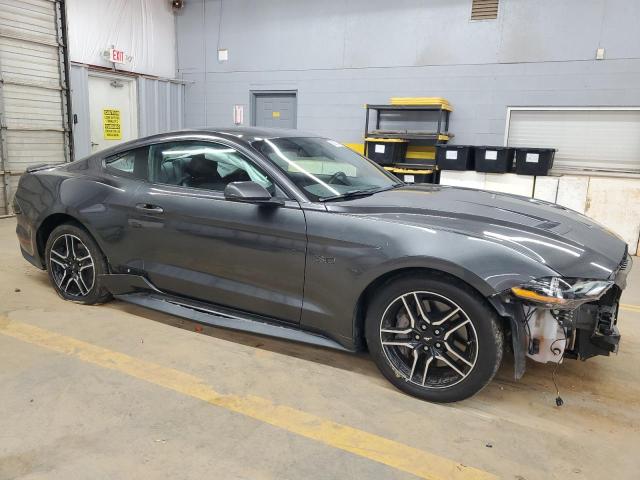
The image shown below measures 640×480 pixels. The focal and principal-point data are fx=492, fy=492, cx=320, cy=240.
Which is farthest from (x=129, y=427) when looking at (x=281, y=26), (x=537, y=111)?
(x=281, y=26)

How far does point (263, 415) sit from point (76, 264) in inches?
81.5

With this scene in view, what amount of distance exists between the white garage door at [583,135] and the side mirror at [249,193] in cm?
642

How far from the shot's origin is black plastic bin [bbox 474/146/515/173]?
7078 millimetres

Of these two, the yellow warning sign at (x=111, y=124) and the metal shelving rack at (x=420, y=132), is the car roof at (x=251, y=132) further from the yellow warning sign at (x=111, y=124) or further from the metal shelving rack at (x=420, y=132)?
the yellow warning sign at (x=111, y=124)

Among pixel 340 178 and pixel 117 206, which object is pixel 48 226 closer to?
pixel 117 206

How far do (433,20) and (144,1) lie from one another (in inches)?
228

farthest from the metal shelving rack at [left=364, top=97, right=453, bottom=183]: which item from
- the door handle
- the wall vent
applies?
the door handle

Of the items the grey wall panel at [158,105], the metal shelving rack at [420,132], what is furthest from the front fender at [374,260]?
the grey wall panel at [158,105]

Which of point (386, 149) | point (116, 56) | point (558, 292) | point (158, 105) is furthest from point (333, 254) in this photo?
point (158, 105)

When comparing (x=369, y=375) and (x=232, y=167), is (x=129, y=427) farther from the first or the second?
(x=232, y=167)

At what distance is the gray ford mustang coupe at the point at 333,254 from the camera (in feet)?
7.38

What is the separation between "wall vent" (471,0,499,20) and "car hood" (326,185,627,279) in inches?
231

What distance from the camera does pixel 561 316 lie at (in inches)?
87.8

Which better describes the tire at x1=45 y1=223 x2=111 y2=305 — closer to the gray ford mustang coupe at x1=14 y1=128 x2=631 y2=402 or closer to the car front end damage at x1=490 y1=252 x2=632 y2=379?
the gray ford mustang coupe at x1=14 y1=128 x2=631 y2=402
